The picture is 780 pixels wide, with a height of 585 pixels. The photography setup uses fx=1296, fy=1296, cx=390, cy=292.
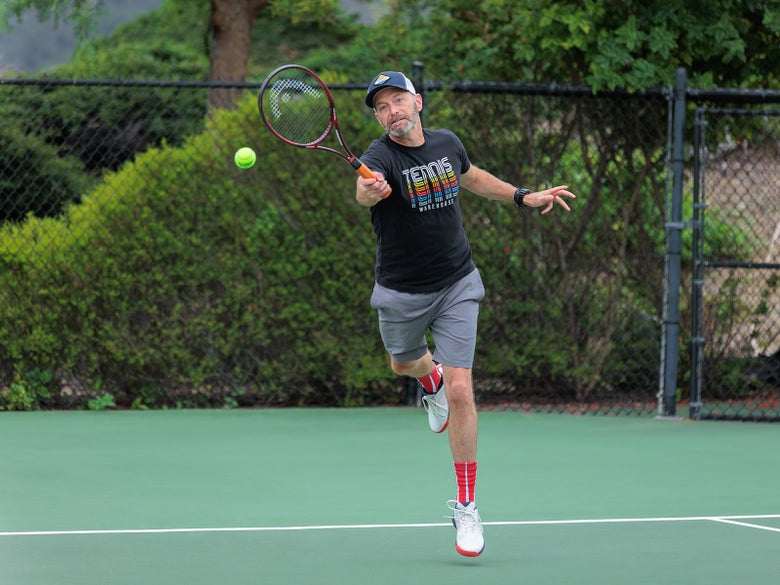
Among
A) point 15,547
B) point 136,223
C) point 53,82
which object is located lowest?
point 15,547

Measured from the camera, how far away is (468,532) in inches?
197

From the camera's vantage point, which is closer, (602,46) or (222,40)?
(602,46)

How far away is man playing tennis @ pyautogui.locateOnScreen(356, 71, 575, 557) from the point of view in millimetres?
5355

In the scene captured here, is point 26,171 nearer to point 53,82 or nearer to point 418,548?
point 53,82

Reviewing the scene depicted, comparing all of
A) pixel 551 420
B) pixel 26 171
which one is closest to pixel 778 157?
pixel 551 420

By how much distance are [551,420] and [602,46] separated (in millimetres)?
2771

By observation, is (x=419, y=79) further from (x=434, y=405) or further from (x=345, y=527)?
(x=345, y=527)

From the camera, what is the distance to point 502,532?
5609 mm

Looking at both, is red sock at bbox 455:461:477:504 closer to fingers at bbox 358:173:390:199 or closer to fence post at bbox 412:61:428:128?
fingers at bbox 358:173:390:199

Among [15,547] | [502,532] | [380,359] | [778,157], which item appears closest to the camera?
[15,547]

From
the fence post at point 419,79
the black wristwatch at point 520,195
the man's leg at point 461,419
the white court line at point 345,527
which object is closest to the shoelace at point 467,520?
the man's leg at point 461,419

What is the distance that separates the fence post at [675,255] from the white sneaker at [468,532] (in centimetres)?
476

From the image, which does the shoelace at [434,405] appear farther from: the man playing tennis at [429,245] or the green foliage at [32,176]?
the green foliage at [32,176]

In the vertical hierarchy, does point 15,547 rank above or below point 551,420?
above
